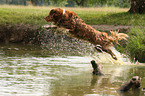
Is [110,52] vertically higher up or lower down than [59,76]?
higher up

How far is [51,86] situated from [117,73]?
2.82 metres

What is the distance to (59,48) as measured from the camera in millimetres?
16328

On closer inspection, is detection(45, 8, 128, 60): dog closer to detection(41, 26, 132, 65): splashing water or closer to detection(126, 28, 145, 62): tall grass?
detection(41, 26, 132, 65): splashing water

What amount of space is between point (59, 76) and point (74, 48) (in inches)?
257

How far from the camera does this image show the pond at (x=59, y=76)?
789 centimetres

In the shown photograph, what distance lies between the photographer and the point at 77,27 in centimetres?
1002

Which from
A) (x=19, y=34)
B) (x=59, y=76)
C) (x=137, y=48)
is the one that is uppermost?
(x=137, y=48)

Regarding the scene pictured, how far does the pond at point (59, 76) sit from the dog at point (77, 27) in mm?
993

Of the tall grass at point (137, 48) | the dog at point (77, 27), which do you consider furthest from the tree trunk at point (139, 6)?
the dog at point (77, 27)

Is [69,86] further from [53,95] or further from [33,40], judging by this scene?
[33,40]

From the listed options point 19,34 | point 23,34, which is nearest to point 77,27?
point 23,34

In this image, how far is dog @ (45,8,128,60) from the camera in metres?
9.62

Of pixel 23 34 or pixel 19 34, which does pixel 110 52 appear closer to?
pixel 23 34

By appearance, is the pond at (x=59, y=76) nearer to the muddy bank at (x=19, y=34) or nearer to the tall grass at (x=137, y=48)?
the tall grass at (x=137, y=48)
